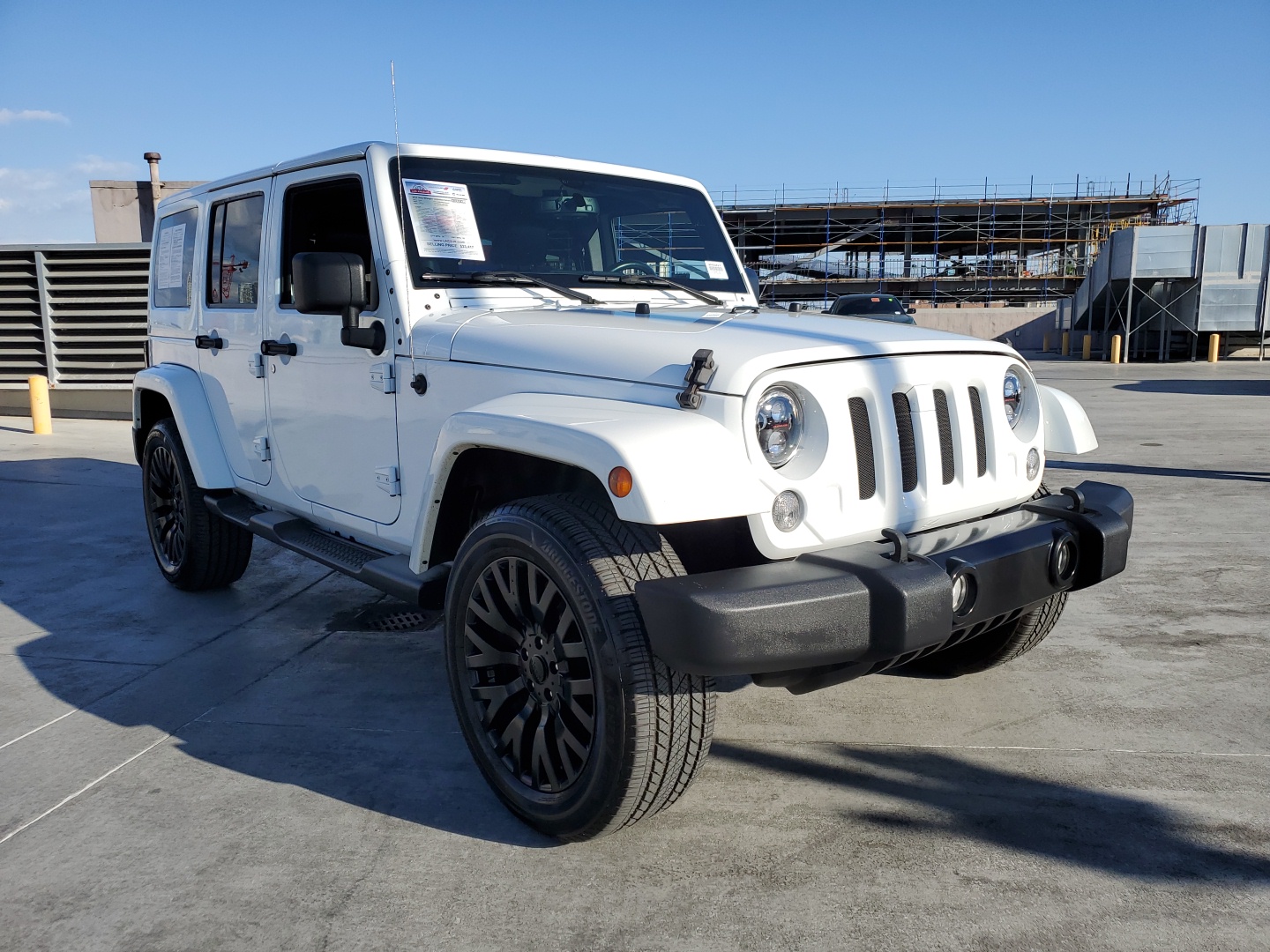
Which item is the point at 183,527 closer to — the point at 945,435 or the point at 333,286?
the point at 333,286

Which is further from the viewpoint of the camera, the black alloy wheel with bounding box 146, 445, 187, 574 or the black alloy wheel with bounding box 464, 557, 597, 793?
the black alloy wheel with bounding box 146, 445, 187, 574

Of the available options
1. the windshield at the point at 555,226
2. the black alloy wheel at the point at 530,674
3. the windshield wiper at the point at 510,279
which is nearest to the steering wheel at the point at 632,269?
the windshield at the point at 555,226

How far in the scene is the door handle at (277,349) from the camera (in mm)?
3966

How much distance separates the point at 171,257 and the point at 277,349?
163 cm

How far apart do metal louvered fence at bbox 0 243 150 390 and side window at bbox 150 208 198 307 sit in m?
8.19

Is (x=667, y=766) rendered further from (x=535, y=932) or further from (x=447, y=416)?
(x=447, y=416)

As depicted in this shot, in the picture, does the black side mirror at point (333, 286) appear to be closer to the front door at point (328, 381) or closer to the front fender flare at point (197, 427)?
the front door at point (328, 381)

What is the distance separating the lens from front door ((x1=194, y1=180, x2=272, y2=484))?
4297mm

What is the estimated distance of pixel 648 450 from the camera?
90.5 inches

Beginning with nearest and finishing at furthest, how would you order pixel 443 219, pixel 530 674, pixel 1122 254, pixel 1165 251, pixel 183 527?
pixel 530 674, pixel 443 219, pixel 183 527, pixel 1165 251, pixel 1122 254

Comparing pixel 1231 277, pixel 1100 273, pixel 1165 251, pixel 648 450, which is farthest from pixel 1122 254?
pixel 648 450

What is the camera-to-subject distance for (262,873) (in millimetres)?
2564

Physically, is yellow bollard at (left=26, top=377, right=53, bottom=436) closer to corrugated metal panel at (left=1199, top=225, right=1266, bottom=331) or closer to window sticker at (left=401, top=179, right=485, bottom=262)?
window sticker at (left=401, top=179, right=485, bottom=262)

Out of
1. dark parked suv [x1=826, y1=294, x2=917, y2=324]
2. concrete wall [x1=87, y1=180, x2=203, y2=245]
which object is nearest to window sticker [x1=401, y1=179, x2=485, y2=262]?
dark parked suv [x1=826, y1=294, x2=917, y2=324]
